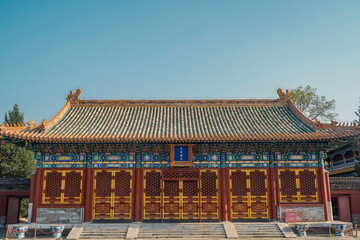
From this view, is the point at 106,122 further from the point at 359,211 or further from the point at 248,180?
the point at 359,211

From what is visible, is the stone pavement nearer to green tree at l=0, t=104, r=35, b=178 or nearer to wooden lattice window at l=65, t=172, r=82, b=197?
wooden lattice window at l=65, t=172, r=82, b=197

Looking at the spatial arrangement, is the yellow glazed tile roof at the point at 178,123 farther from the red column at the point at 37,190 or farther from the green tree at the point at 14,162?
the green tree at the point at 14,162

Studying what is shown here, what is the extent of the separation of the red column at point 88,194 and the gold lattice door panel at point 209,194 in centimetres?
607

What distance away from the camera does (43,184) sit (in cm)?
1755

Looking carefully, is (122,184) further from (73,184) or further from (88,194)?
(73,184)

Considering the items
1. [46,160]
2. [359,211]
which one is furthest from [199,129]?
[359,211]

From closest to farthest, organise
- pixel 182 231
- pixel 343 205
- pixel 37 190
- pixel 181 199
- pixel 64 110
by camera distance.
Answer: pixel 182 231
pixel 37 190
pixel 181 199
pixel 64 110
pixel 343 205

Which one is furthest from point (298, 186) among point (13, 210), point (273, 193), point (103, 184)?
point (13, 210)

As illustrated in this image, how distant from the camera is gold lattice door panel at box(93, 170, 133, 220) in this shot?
17359mm

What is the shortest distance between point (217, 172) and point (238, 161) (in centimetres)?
136

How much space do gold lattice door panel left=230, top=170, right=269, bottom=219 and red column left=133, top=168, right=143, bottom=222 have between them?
196 inches

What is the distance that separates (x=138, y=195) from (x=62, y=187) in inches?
166

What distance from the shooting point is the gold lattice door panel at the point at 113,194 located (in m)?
17.4

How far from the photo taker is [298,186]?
17.8m
